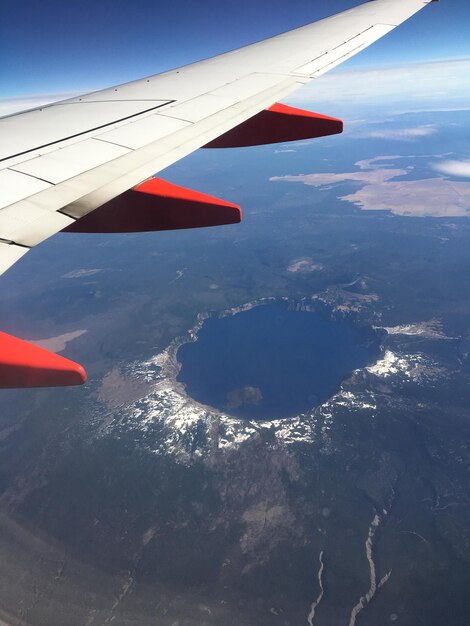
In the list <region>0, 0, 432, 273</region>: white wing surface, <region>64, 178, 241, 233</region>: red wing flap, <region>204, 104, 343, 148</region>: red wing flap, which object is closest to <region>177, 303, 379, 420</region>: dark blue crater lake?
<region>0, 0, 432, 273</region>: white wing surface

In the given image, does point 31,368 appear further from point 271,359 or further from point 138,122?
point 271,359

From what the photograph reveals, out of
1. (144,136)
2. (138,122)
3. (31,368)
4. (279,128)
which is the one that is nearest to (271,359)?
(279,128)

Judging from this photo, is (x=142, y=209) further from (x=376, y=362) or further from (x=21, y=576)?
(x=376, y=362)

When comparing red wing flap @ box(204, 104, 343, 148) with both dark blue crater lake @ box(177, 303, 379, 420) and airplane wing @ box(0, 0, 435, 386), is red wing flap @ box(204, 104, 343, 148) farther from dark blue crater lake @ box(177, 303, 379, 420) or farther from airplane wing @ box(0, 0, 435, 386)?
dark blue crater lake @ box(177, 303, 379, 420)

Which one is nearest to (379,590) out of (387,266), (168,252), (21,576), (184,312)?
(21,576)

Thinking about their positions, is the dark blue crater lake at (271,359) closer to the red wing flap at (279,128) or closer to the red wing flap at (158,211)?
the red wing flap at (279,128)

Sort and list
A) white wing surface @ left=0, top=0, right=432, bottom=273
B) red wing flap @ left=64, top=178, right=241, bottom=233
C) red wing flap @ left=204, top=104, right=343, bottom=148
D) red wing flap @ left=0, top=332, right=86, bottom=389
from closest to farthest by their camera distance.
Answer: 1. red wing flap @ left=0, top=332, right=86, bottom=389
2. white wing surface @ left=0, top=0, right=432, bottom=273
3. red wing flap @ left=64, top=178, right=241, bottom=233
4. red wing flap @ left=204, top=104, right=343, bottom=148
